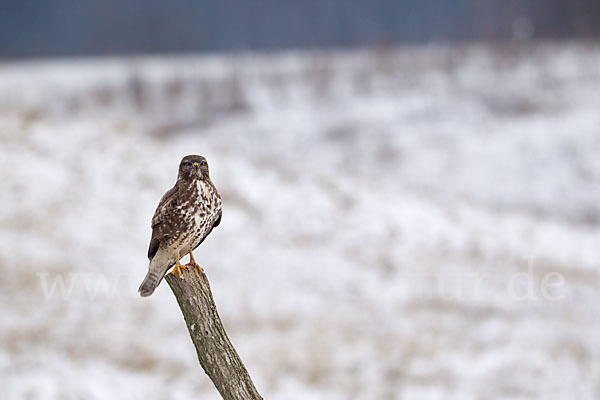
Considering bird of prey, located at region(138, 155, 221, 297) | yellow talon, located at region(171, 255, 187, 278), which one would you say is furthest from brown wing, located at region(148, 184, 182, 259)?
yellow talon, located at region(171, 255, 187, 278)

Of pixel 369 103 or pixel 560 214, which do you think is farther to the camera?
pixel 369 103

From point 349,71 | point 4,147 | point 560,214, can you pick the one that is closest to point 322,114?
point 349,71

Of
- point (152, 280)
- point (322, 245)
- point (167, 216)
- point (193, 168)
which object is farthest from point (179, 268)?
point (322, 245)

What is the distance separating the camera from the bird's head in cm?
202

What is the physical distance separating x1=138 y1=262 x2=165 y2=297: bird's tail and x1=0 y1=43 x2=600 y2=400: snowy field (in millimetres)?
5566

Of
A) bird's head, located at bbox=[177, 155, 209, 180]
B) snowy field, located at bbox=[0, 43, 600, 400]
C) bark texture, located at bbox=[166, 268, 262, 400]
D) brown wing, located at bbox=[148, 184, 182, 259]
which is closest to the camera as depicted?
bird's head, located at bbox=[177, 155, 209, 180]

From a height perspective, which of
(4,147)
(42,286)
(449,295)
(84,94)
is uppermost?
(84,94)

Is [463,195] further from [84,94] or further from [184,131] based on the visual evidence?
[84,94]

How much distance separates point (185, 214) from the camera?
2164 mm

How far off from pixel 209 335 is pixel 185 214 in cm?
56

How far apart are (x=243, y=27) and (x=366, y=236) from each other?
21113 millimetres

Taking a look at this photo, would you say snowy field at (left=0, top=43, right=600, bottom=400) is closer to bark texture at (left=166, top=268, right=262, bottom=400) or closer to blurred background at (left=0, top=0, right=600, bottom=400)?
blurred background at (left=0, top=0, right=600, bottom=400)

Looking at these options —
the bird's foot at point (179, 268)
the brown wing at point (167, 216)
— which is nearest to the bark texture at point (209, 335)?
the bird's foot at point (179, 268)

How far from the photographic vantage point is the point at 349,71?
29547 mm
